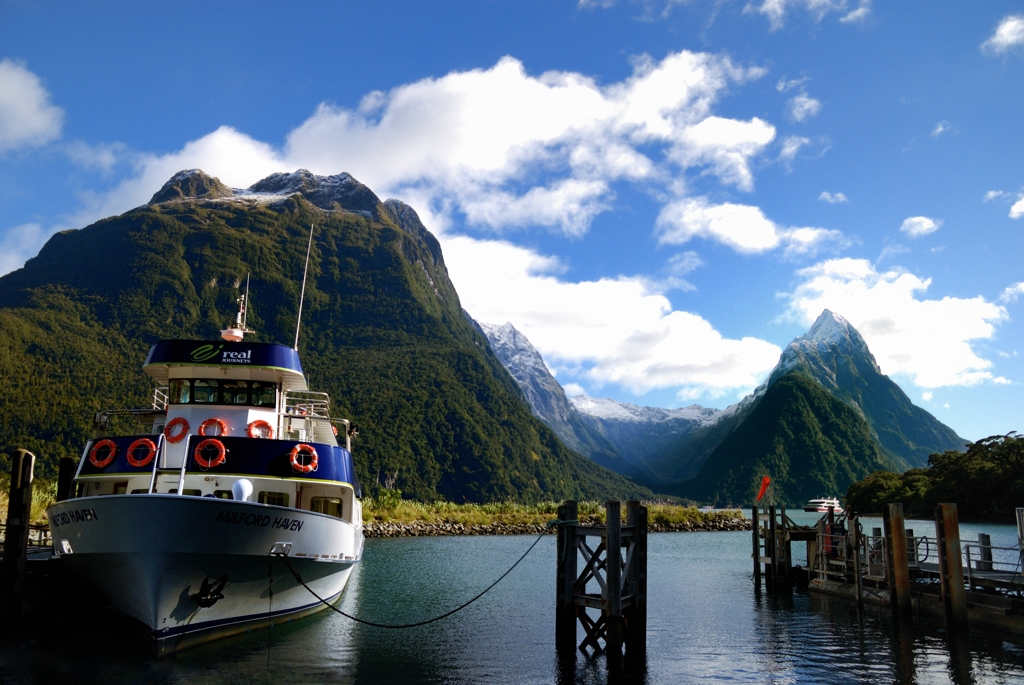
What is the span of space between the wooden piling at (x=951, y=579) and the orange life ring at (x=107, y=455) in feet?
84.3

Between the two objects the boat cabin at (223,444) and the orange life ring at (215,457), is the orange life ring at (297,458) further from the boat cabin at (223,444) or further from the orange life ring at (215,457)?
the orange life ring at (215,457)

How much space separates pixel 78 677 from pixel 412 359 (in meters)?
Answer: 183

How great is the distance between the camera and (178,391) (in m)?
23.8

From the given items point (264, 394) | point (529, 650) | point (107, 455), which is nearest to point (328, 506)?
point (264, 394)

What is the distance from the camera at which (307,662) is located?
1922 centimetres

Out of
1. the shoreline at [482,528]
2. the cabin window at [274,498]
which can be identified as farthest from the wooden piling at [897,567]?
the shoreline at [482,528]

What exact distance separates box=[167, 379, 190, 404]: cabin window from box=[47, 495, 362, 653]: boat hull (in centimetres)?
477

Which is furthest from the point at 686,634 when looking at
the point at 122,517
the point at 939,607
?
the point at 122,517

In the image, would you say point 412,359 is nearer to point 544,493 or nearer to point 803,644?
point 544,493

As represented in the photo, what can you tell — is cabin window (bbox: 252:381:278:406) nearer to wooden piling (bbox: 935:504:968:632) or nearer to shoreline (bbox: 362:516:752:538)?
wooden piling (bbox: 935:504:968:632)

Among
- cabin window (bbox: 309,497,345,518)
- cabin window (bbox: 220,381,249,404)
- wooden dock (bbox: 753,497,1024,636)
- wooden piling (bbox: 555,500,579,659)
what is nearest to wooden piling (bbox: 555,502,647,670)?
wooden piling (bbox: 555,500,579,659)

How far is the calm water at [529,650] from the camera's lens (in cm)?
1803

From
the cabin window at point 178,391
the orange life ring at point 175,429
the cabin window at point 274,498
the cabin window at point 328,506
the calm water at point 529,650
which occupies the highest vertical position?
the cabin window at point 178,391

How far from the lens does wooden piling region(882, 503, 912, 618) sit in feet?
81.3
